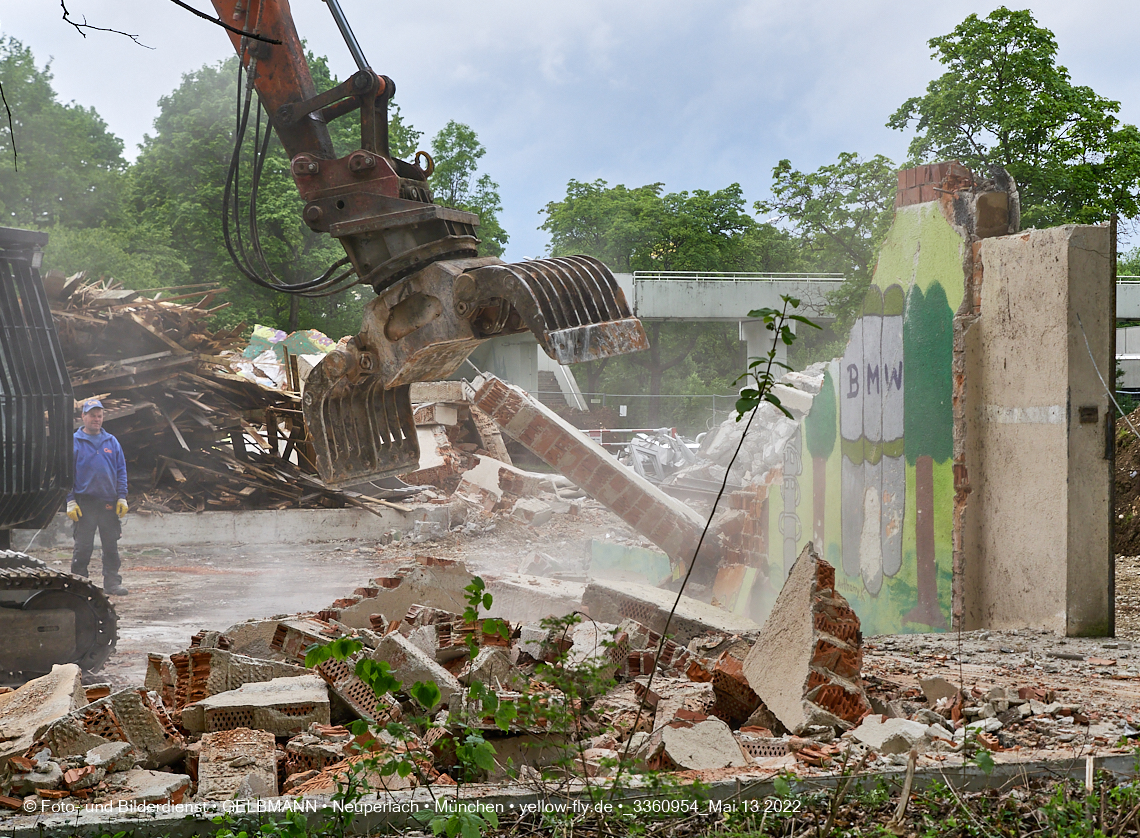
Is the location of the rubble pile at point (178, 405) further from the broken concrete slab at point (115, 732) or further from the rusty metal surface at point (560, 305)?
the broken concrete slab at point (115, 732)

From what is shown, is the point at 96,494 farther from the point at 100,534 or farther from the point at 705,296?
the point at 705,296

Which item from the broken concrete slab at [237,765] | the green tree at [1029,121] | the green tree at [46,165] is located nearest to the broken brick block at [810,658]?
the broken concrete slab at [237,765]

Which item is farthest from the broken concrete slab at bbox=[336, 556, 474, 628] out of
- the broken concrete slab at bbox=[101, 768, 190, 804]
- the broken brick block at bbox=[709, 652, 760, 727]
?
the broken concrete slab at bbox=[101, 768, 190, 804]

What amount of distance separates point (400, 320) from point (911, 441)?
133 inches

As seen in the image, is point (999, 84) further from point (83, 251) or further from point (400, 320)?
point (83, 251)

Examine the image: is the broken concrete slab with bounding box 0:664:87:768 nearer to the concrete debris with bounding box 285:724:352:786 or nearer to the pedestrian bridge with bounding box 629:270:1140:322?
the concrete debris with bounding box 285:724:352:786

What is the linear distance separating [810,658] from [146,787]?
2.45 meters

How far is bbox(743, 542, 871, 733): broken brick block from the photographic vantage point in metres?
3.76

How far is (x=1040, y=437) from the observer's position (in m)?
5.38

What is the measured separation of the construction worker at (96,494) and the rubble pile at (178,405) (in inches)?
146

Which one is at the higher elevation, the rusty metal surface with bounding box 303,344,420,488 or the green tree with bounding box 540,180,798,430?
the green tree with bounding box 540,180,798,430

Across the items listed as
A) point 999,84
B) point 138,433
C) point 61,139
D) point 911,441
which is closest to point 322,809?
point 911,441

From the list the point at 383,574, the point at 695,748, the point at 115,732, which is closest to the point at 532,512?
the point at 383,574

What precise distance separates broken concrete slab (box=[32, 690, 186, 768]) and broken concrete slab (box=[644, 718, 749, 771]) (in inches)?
66.9
